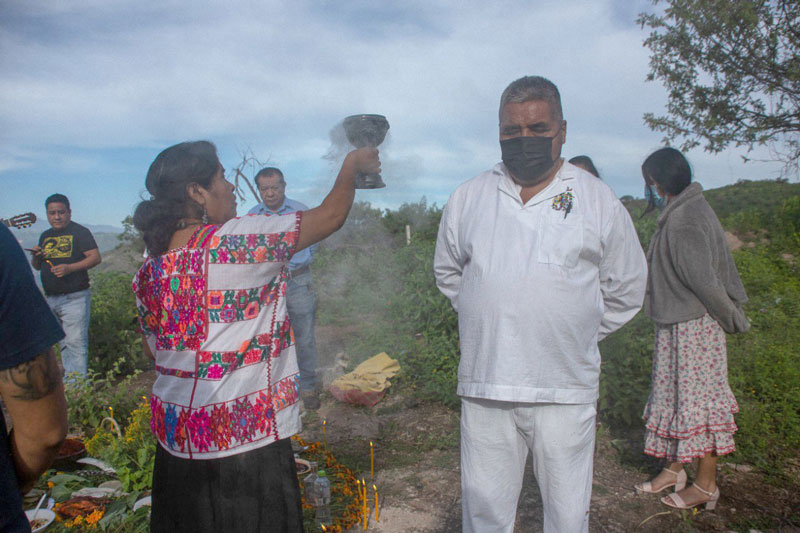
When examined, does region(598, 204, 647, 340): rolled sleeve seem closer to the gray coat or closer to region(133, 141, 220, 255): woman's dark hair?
the gray coat

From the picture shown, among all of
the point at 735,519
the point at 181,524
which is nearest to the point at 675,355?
the point at 735,519

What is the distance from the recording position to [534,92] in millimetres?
2172

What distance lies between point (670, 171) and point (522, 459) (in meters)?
2.18

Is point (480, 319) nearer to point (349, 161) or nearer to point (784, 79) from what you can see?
point (349, 161)

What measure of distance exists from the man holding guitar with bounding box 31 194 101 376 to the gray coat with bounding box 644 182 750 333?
18.6 feet

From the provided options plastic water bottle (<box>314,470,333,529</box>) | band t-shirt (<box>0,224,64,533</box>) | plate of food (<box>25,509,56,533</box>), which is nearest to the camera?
band t-shirt (<box>0,224,64,533</box>)

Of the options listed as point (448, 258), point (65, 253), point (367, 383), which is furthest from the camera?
point (65, 253)

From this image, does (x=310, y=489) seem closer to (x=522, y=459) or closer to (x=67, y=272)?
(x=522, y=459)

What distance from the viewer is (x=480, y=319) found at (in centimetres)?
208

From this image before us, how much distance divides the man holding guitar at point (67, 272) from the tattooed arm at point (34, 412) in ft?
16.9

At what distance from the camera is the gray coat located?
3.11 metres

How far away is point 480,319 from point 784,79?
11.2m

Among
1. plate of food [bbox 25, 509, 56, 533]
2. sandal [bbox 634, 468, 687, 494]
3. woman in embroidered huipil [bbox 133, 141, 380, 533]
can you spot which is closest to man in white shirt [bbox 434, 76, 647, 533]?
woman in embroidered huipil [bbox 133, 141, 380, 533]

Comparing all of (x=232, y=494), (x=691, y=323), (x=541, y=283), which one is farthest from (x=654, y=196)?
(x=232, y=494)
